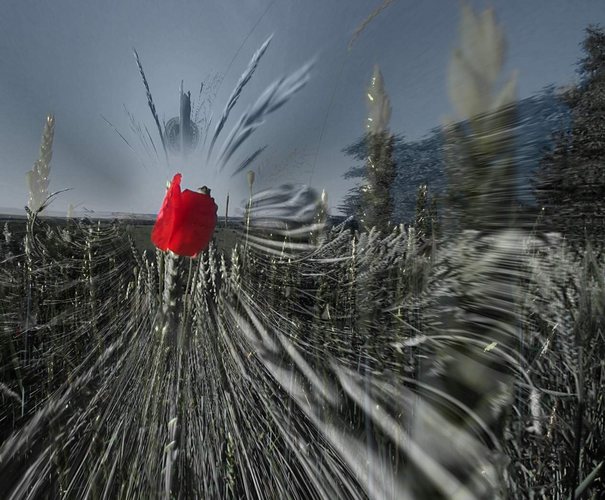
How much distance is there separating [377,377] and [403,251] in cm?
9

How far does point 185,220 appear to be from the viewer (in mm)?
350

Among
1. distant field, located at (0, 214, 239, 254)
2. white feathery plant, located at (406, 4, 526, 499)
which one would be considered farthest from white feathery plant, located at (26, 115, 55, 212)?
→ white feathery plant, located at (406, 4, 526, 499)

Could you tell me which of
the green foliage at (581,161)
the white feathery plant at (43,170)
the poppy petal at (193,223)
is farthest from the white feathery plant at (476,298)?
the white feathery plant at (43,170)

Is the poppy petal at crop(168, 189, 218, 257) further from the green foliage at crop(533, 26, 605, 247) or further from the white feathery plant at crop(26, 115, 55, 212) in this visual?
the green foliage at crop(533, 26, 605, 247)

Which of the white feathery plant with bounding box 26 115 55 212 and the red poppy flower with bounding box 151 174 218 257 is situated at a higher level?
the white feathery plant with bounding box 26 115 55 212

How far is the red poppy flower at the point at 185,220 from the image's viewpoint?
36 centimetres

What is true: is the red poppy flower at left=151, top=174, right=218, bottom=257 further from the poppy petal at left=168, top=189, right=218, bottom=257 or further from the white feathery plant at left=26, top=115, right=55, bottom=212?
the white feathery plant at left=26, top=115, right=55, bottom=212

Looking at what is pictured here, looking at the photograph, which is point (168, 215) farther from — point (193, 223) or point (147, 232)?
point (147, 232)

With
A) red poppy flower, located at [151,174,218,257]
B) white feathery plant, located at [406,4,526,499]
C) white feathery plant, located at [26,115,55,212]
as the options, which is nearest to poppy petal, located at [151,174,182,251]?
red poppy flower, located at [151,174,218,257]

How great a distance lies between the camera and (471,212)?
0.14 m

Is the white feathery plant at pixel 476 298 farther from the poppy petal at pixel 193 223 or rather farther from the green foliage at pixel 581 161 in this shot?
the poppy petal at pixel 193 223

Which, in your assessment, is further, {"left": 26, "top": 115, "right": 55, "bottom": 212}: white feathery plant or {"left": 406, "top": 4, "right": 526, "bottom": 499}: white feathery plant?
{"left": 26, "top": 115, "right": 55, "bottom": 212}: white feathery plant

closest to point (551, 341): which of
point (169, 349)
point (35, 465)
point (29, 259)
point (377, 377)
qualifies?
point (377, 377)

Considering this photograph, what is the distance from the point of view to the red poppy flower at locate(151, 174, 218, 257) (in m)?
0.36
